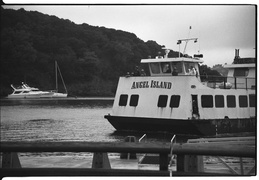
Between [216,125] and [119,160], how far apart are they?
8479mm

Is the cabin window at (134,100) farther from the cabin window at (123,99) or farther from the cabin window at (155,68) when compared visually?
the cabin window at (155,68)

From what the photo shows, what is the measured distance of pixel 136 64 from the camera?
38.3 feet

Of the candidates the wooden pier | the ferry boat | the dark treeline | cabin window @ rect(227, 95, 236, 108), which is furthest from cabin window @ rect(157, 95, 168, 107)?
the wooden pier

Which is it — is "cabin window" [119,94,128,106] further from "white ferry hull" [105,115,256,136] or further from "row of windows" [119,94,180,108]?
"white ferry hull" [105,115,256,136]

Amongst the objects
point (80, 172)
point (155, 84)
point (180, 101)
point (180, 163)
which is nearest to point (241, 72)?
point (180, 101)

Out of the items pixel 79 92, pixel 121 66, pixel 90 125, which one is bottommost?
pixel 90 125

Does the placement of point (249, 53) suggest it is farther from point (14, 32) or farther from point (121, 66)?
point (121, 66)

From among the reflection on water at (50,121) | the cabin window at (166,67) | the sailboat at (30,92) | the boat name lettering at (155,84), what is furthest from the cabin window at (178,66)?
the sailboat at (30,92)

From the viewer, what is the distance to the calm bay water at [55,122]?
9712 mm

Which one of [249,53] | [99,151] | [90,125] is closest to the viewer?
[99,151]

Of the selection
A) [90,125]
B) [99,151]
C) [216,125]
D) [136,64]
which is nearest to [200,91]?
[216,125]

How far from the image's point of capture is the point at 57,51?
819 cm

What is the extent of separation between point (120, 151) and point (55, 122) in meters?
9.57

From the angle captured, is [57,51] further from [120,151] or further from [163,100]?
[163,100]
